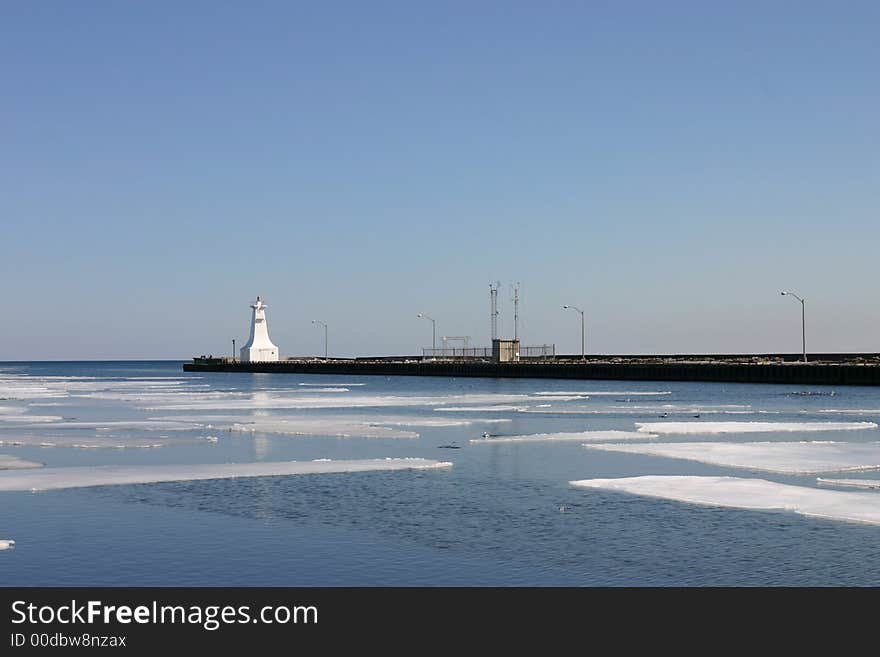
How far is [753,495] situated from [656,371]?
87745mm

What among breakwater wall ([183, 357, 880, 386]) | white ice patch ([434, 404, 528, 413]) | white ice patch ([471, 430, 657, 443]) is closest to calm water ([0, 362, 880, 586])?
white ice patch ([471, 430, 657, 443])

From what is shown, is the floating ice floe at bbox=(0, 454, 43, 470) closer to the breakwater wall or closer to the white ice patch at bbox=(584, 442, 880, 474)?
the white ice patch at bbox=(584, 442, 880, 474)

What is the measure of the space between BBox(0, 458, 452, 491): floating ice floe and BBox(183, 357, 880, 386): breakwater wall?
69.0m

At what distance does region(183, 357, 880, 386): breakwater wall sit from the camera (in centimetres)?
8844

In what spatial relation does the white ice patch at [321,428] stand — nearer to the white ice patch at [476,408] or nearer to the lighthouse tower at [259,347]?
the white ice patch at [476,408]

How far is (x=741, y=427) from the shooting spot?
37531mm

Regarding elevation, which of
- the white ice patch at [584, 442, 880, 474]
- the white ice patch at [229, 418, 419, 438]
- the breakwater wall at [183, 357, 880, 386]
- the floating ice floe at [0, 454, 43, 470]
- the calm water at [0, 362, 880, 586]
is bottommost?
the calm water at [0, 362, 880, 586]

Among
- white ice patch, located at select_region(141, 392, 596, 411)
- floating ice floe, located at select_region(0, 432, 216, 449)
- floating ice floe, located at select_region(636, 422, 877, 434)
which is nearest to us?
floating ice floe, located at select_region(0, 432, 216, 449)

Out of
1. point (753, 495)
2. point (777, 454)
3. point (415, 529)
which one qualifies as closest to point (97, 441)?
point (415, 529)

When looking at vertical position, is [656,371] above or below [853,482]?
above

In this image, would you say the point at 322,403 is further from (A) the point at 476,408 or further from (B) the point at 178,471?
(B) the point at 178,471
